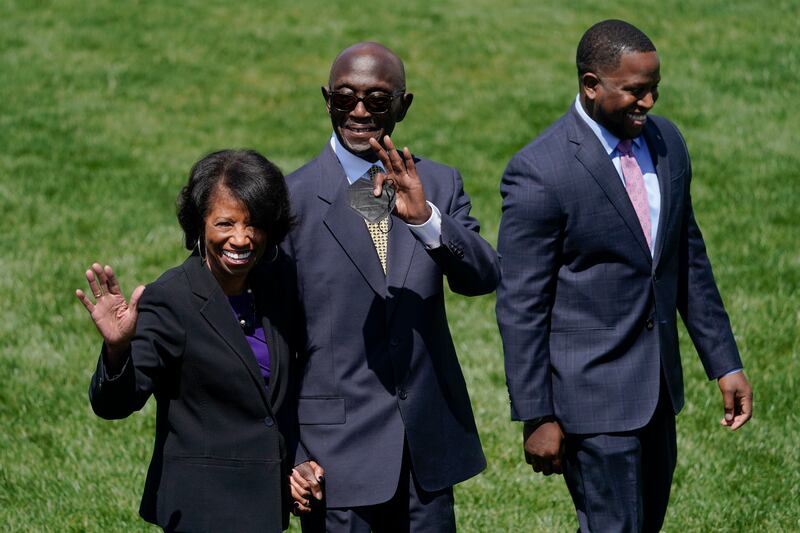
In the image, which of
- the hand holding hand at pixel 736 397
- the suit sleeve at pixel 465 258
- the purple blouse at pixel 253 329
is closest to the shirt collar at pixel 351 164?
the suit sleeve at pixel 465 258

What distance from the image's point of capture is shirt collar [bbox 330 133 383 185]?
16.8 ft

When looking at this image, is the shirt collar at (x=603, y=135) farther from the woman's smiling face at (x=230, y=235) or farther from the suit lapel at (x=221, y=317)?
the suit lapel at (x=221, y=317)

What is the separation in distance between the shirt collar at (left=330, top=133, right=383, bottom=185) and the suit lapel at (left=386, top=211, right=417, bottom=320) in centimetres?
21

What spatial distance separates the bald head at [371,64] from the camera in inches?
194

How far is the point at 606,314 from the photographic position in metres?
5.47

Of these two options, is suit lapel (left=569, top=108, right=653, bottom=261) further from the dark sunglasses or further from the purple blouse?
the purple blouse

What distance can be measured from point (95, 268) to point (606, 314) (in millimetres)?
2185

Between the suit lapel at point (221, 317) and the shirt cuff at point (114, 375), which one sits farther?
the suit lapel at point (221, 317)

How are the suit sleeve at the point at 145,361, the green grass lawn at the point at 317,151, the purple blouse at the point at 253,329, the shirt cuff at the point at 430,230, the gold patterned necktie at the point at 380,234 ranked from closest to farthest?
the suit sleeve at the point at 145,361 < the shirt cuff at the point at 430,230 < the purple blouse at the point at 253,329 < the gold patterned necktie at the point at 380,234 < the green grass lawn at the point at 317,151

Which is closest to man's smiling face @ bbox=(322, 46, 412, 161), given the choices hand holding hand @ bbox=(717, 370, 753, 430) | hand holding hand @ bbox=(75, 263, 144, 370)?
hand holding hand @ bbox=(75, 263, 144, 370)

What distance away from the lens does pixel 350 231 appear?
16.5 feet

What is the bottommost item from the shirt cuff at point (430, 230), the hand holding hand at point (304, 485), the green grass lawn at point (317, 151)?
the green grass lawn at point (317, 151)

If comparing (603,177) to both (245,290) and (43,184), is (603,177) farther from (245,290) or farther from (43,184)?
(43,184)

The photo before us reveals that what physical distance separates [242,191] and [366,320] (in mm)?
704
